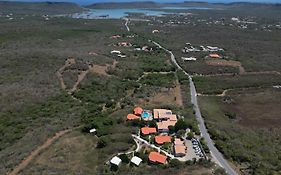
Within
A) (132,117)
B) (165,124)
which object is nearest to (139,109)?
(132,117)

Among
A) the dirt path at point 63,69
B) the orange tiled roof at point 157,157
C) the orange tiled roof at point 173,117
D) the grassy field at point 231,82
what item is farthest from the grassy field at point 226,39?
the orange tiled roof at point 157,157

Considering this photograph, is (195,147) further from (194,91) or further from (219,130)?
(194,91)

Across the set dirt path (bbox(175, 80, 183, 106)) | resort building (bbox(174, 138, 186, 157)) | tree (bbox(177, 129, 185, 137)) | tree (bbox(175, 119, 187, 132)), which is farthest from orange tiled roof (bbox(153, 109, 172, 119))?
resort building (bbox(174, 138, 186, 157))

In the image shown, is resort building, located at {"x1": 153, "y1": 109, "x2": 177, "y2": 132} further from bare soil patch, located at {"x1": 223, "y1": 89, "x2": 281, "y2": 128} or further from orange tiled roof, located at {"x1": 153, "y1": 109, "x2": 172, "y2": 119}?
bare soil patch, located at {"x1": 223, "y1": 89, "x2": 281, "y2": 128}

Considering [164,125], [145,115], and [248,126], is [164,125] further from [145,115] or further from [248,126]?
[248,126]

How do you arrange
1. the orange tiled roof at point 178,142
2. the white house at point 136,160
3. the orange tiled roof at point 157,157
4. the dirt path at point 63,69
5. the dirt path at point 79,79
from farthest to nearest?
the dirt path at point 63,69
the dirt path at point 79,79
the orange tiled roof at point 178,142
the orange tiled roof at point 157,157
the white house at point 136,160

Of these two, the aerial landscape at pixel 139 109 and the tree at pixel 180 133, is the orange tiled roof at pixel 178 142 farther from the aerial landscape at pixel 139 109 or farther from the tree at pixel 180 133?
the tree at pixel 180 133
